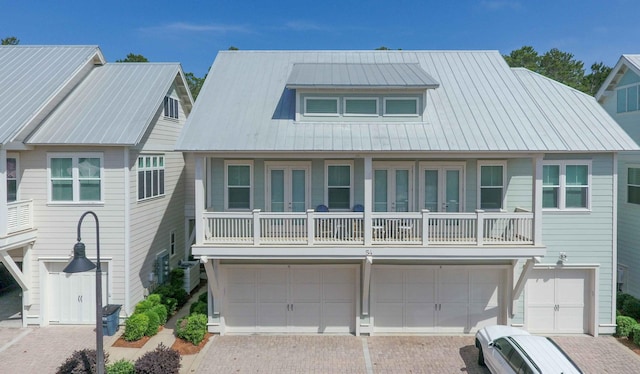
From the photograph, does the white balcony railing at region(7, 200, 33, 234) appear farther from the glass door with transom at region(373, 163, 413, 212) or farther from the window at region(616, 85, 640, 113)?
the window at region(616, 85, 640, 113)

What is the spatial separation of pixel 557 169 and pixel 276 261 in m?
9.73

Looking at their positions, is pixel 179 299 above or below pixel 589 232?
below

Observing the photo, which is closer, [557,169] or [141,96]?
[557,169]

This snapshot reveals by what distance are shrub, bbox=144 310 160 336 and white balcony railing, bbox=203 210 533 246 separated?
3.68 meters

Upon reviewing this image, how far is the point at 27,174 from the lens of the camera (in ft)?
46.3

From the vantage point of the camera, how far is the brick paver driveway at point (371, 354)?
1166 cm

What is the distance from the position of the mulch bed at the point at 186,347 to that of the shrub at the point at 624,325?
1345 cm

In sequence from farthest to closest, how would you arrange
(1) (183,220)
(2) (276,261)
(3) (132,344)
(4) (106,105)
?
(1) (183,220) → (4) (106,105) → (2) (276,261) → (3) (132,344)

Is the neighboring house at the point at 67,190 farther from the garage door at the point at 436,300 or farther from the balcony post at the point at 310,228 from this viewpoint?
the garage door at the point at 436,300

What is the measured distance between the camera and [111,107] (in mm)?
15453

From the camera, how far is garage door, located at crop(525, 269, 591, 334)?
13961 millimetres

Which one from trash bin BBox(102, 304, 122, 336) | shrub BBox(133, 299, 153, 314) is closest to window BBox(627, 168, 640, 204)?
shrub BBox(133, 299, 153, 314)

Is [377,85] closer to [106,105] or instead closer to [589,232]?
[589,232]

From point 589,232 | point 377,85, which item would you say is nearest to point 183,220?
point 377,85
